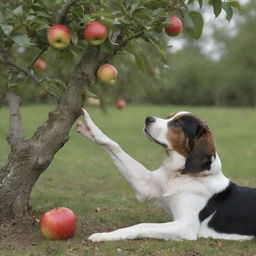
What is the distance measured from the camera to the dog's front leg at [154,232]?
4.90m

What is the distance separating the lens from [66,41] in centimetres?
477

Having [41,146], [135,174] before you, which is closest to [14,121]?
[41,146]

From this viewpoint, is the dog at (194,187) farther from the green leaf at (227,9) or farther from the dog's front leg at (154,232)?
the green leaf at (227,9)

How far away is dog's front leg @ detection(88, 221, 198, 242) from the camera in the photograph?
16.1 feet

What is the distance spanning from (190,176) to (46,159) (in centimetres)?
145

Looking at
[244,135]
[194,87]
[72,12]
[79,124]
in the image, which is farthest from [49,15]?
[194,87]

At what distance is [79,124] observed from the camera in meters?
5.56

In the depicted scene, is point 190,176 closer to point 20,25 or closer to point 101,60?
point 101,60

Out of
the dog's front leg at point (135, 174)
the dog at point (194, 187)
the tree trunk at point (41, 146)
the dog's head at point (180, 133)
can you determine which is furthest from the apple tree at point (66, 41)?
the dog's head at point (180, 133)

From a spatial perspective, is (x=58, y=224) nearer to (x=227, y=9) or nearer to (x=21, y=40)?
(x=21, y=40)

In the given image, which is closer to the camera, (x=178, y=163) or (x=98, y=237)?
(x=98, y=237)

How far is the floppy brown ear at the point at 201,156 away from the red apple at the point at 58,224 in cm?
126

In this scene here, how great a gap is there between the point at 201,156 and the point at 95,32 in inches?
62.5

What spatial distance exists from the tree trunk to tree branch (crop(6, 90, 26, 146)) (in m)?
0.05
